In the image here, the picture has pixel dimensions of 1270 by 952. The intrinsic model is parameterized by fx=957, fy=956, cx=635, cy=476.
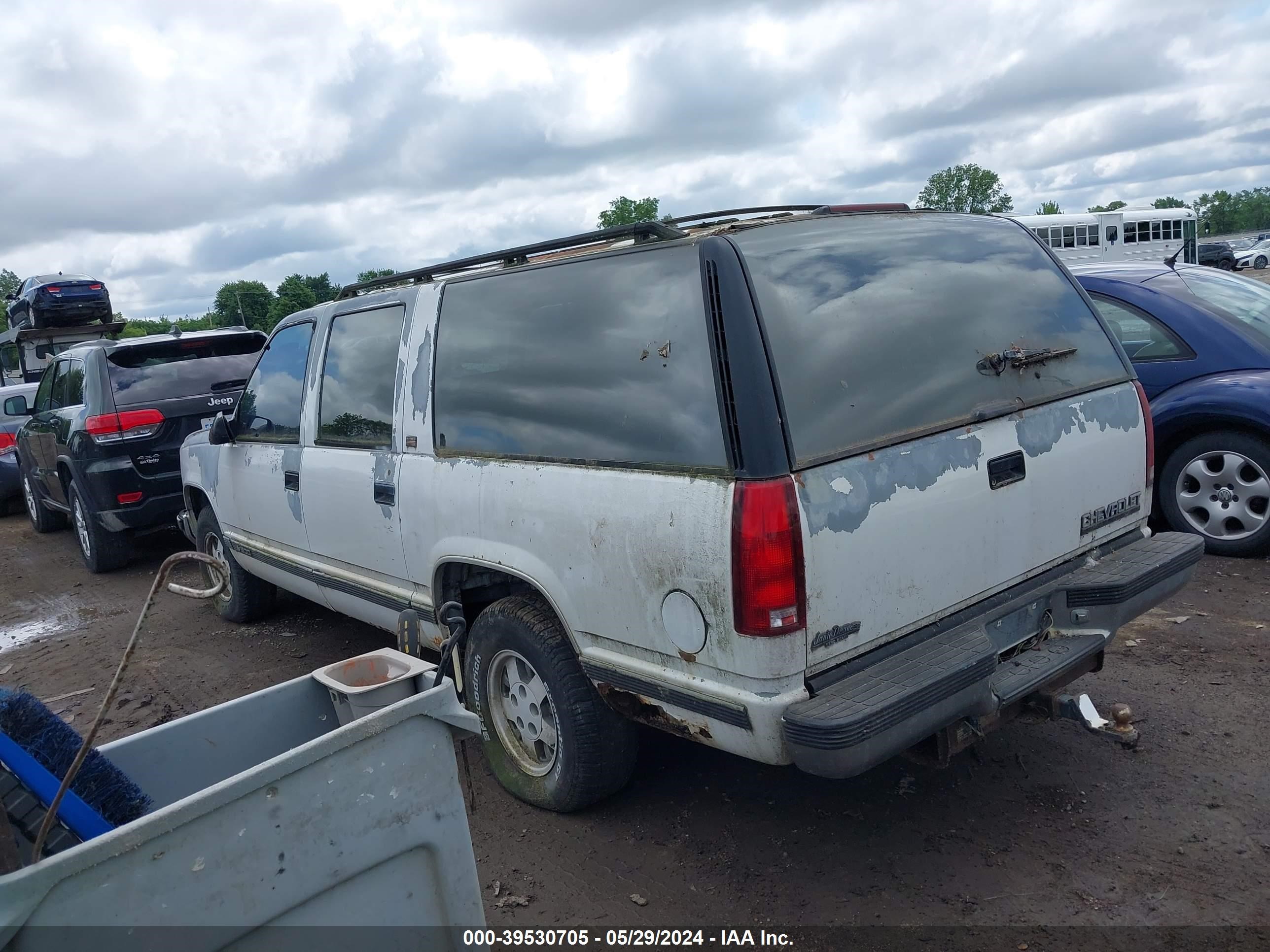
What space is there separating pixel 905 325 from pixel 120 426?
21.9ft

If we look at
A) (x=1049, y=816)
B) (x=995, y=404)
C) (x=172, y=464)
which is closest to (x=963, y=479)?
(x=995, y=404)

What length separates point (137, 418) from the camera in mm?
7617

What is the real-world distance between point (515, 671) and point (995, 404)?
196cm

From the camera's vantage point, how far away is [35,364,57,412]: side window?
30.0ft

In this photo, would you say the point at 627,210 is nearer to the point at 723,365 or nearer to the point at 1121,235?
the point at 1121,235

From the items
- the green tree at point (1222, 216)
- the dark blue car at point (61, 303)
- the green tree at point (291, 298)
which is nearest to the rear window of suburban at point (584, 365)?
the dark blue car at point (61, 303)

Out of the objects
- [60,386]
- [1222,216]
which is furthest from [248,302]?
[1222,216]

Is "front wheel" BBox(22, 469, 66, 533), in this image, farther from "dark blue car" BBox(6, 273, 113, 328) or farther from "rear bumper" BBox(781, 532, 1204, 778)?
"rear bumper" BBox(781, 532, 1204, 778)

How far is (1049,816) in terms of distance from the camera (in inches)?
129

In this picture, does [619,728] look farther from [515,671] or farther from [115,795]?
[115,795]

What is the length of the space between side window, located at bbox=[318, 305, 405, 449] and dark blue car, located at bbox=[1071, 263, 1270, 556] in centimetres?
402

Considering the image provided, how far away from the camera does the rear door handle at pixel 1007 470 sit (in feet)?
9.99

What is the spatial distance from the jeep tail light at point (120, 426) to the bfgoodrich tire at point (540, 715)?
5102 mm

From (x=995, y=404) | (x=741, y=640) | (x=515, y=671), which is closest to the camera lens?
(x=741, y=640)
